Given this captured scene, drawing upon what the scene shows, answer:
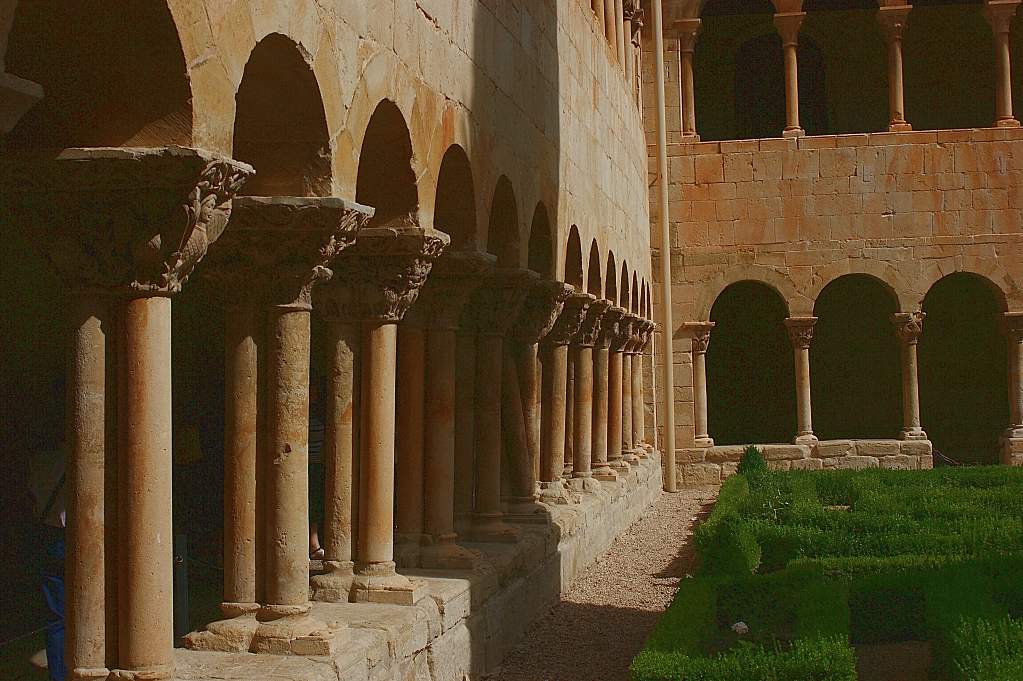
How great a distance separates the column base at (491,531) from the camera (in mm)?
10211

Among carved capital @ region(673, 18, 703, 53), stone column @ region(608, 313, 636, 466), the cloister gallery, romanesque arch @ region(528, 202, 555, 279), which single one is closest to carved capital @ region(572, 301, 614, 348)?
the cloister gallery

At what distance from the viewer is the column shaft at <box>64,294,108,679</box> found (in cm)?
489

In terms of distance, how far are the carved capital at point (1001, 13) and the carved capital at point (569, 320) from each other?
430 inches

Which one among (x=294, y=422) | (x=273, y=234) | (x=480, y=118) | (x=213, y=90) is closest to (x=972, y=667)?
(x=294, y=422)

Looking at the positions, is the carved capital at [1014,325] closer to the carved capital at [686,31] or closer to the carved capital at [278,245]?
the carved capital at [686,31]

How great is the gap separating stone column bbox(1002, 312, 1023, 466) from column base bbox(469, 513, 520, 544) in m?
12.9

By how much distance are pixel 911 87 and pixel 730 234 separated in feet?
18.5

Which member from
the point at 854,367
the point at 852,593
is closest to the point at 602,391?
the point at 852,593

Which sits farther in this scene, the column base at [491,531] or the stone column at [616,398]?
the stone column at [616,398]

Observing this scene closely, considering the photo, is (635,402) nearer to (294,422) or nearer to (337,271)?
(337,271)

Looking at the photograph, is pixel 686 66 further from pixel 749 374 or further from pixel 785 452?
pixel 785 452

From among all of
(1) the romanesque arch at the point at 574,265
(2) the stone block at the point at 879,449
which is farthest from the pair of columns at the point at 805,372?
(1) the romanesque arch at the point at 574,265

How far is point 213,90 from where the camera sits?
5188mm

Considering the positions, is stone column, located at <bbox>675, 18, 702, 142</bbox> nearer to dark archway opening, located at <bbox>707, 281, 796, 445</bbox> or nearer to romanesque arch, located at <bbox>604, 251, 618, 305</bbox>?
dark archway opening, located at <bbox>707, 281, 796, 445</bbox>
